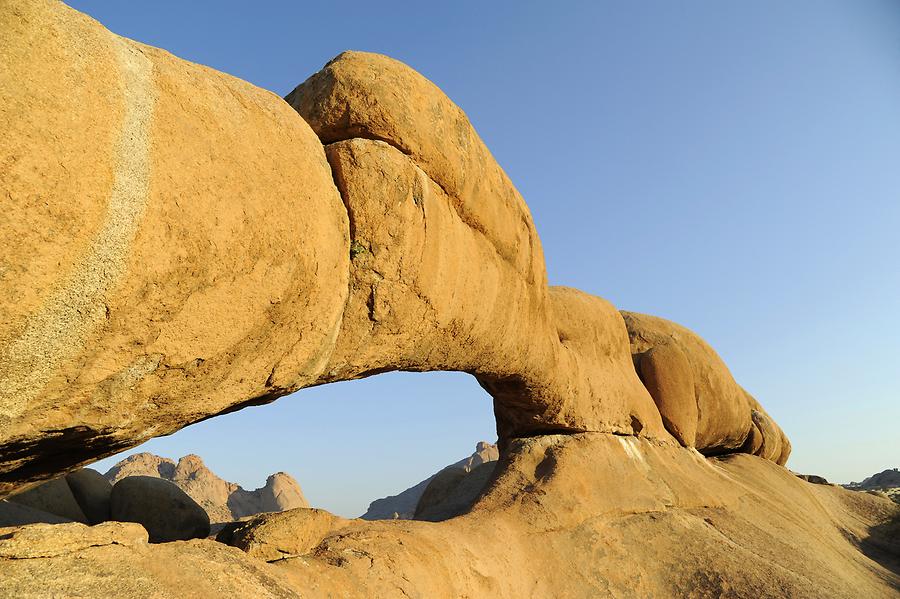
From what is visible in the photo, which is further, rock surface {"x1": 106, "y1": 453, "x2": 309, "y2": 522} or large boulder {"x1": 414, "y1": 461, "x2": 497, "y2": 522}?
rock surface {"x1": 106, "y1": 453, "x2": 309, "y2": 522}

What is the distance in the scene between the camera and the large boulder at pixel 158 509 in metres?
6.88

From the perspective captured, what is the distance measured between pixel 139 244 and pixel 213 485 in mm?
29793

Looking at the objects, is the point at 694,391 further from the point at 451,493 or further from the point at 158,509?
the point at 158,509

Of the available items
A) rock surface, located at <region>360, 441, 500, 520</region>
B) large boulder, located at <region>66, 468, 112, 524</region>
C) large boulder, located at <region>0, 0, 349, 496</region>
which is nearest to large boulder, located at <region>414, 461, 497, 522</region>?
large boulder, located at <region>66, 468, 112, 524</region>

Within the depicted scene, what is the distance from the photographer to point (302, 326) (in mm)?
3820

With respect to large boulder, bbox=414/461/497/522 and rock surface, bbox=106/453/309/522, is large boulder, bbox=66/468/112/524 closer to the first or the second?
large boulder, bbox=414/461/497/522

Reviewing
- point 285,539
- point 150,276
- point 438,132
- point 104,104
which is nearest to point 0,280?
point 150,276

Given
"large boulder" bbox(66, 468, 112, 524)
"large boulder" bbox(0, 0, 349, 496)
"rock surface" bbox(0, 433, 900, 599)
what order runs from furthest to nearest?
1. "large boulder" bbox(66, 468, 112, 524)
2. "rock surface" bbox(0, 433, 900, 599)
3. "large boulder" bbox(0, 0, 349, 496)

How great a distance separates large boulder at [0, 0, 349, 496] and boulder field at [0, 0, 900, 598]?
0.04 feet

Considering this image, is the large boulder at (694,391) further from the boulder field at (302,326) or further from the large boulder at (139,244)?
the large boulder at (139,244)

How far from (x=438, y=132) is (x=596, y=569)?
170 inches

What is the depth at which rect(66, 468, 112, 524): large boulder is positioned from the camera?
727 cm

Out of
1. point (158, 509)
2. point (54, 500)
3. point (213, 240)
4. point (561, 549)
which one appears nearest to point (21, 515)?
point (54, 500)

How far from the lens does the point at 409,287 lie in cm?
461
